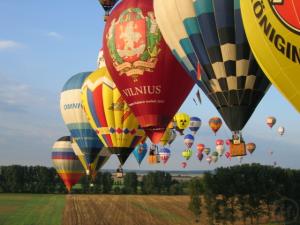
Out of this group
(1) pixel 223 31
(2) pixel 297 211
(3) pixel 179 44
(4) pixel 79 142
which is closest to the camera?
(1) pixel 223 31

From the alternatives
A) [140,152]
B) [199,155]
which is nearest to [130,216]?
[140,152]

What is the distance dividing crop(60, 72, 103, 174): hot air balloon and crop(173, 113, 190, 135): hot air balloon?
15810mm

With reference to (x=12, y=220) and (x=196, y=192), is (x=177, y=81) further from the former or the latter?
(x=12, y=220)

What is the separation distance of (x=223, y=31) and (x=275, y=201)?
36.9 metres

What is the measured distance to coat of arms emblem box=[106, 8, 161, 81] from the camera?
78.0 ft

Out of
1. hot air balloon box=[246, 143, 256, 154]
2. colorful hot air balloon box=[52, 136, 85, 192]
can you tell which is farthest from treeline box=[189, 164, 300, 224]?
colorful hot air balloon box=[52, 136, 85, 192]

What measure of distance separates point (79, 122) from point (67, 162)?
51.1 ft

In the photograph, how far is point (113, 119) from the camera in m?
29.4

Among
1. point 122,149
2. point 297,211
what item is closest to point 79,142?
point 122,149

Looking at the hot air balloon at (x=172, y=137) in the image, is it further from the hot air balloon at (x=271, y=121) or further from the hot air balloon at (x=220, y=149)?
the hot air balloon at (x=220, y=149)

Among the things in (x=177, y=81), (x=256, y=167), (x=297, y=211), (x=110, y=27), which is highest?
(x=110, y=27)

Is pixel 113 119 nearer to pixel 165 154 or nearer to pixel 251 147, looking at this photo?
pixel 165 154

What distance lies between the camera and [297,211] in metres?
54.3

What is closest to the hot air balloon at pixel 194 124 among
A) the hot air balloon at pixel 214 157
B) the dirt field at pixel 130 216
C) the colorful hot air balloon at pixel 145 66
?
the dirt field at pixel 130 216
